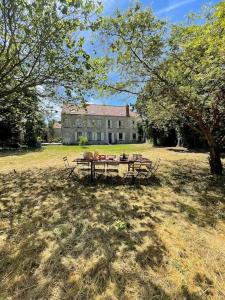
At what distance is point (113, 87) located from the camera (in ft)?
33.0

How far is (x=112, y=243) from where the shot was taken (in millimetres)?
4531

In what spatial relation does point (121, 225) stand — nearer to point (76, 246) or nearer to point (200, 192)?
point (76, 246)

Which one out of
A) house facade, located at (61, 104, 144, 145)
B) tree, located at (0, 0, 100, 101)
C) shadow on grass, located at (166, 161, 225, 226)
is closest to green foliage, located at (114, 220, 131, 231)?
shadow on grass, located at (166, 161, 225, 226)

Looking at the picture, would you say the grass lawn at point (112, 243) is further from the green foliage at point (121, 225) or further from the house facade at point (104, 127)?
the house facade at point (104, 127)

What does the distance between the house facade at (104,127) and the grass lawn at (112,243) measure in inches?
1577

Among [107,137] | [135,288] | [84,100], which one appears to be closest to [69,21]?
[84,100]

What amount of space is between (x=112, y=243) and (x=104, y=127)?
155 ft

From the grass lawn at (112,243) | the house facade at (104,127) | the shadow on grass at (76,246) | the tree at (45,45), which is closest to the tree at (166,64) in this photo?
the tree at (45,45)

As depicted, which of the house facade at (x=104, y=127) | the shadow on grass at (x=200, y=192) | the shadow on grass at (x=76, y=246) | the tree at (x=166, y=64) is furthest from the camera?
the house facade at (x=104, y=127)

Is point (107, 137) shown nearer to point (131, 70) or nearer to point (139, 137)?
point (139, 137)

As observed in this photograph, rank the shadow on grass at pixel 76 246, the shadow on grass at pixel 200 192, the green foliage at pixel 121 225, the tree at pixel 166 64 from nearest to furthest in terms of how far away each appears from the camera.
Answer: the shadow on grass at pixel 76 246
the green foliage at pixel 121 225
the shadow on grass at pixel 200 192
the tree at pixel 166 64

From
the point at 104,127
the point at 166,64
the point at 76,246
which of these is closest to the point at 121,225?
the point at 76,246

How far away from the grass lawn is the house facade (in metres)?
40.1

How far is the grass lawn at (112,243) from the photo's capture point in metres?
3.39
